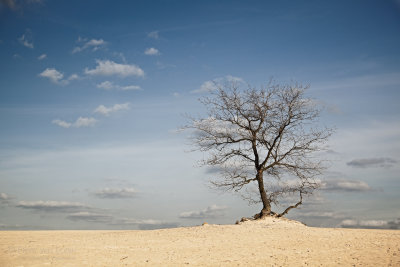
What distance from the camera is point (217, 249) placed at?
12555mm

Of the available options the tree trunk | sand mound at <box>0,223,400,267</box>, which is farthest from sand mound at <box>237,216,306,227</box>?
sand mound at <box>0,223,400,267</box>

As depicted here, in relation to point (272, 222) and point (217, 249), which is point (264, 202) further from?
point (217, 249)

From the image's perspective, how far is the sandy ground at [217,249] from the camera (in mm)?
Answer: 10969

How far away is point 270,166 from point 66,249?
A: 12200mm

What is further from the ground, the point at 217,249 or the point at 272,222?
the point at 272,222

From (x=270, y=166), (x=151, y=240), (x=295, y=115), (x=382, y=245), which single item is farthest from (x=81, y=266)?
(x=295, y=115)

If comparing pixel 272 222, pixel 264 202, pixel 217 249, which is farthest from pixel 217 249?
pixel 264 202

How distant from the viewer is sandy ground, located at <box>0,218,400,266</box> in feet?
36.0

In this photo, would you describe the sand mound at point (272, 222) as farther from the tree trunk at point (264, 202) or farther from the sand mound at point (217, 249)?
the sand mound at point (217, 249)

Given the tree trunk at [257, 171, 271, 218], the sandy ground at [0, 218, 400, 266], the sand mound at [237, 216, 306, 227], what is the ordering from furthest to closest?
the tree trunk at [257, 171, 271, 218]
the sand mound at [237, 216, 306, 227]
the sandy ground at [0, 218, 400, 266]

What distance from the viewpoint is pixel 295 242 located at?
13.6 m

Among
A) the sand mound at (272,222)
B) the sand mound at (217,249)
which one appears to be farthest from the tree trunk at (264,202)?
the sand mound at (217,249)

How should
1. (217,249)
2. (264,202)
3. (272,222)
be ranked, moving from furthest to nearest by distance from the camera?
(264,202) < (272,222) < (217,249)

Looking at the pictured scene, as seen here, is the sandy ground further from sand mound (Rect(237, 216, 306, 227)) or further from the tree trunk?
the tree trunk
